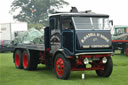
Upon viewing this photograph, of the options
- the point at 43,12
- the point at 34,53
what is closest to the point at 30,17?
the point at 43,12

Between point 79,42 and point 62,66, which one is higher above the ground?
point 79,42

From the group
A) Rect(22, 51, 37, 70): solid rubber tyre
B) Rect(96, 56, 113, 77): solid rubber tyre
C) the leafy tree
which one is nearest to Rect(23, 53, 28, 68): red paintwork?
Rect(22, 51, 37, 70): solid rubber tyre

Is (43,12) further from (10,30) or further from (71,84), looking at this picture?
(71,84)

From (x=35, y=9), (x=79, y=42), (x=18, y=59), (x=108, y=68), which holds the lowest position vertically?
(x=108, y=68)

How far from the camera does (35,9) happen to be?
283ft

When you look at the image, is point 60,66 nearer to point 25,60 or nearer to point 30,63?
point 30,63

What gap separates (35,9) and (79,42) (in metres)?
74.3

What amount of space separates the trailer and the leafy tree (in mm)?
70159

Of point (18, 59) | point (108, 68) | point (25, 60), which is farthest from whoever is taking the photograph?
point (18, 59)

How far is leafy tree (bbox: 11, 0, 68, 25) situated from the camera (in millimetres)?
84688

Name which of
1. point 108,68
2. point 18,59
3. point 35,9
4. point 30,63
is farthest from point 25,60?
point 35,9

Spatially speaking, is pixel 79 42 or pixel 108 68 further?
pixel 108 68

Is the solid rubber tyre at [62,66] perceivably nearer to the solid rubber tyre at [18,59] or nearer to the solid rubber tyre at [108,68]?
the solid rubber tyre at [108,68]

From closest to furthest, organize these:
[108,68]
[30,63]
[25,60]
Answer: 1. [108,68]
2. [30,63]
3. [25,60]
